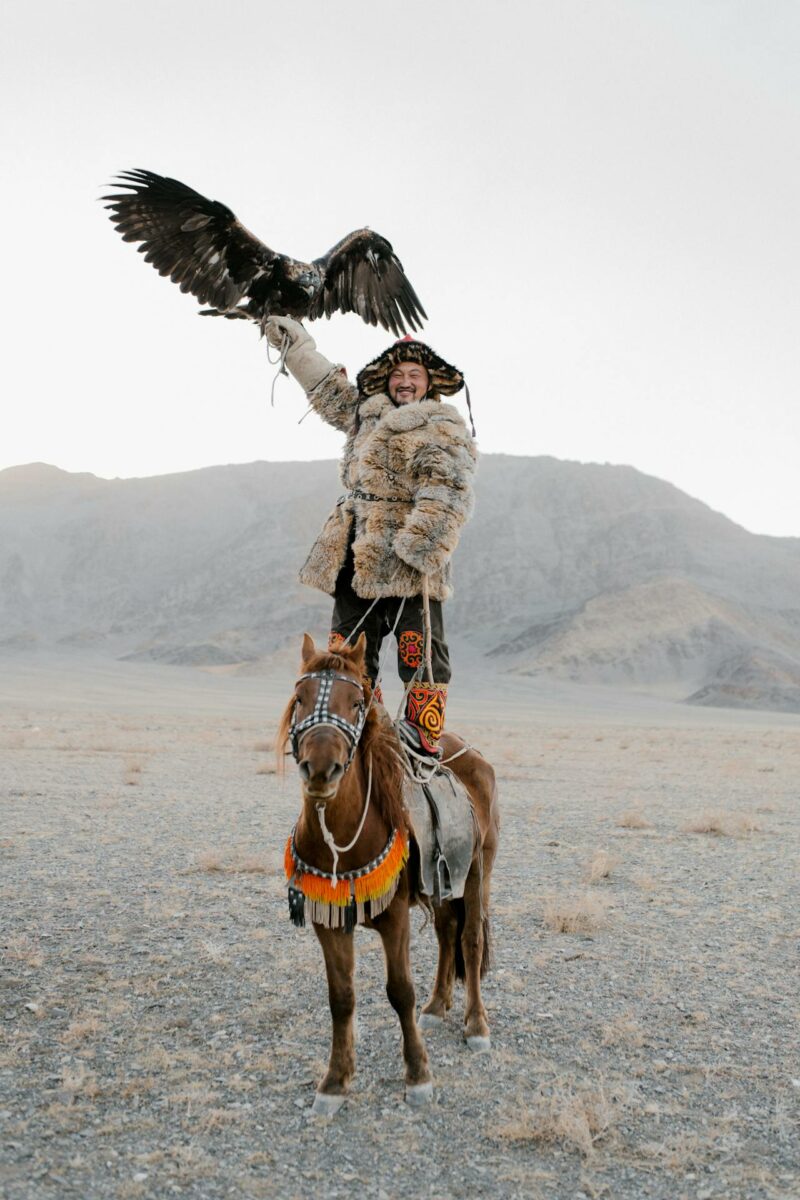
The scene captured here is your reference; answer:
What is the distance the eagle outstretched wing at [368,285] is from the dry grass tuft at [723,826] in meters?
7.15

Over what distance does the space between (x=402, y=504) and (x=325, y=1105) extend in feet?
8.63

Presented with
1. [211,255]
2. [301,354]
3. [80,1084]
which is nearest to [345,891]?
[80,1084]

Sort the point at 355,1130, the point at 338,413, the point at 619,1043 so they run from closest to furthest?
the point at 355,1130, the point at 619,1043, the point at 338,413

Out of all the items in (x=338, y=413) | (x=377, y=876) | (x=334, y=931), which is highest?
(x=338, y=413)

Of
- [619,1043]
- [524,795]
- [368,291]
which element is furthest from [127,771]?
[619,1043]

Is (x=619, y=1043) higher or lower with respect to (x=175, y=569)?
lower

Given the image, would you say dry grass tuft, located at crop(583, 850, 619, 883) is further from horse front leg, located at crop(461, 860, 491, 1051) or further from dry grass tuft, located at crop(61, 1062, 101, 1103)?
dry grass tuft, located at crop(61, 1062, 101, 1103)

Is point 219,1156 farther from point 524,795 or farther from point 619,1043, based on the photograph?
point 524,795

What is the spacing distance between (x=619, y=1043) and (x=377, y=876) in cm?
171

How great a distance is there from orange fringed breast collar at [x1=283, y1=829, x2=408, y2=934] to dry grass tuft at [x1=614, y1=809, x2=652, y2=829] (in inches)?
316

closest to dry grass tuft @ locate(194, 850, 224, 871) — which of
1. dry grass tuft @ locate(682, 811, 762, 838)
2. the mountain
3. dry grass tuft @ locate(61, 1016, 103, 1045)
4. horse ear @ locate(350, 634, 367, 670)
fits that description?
dry grass tuft @ locate(61, 1016, 103, 1045)

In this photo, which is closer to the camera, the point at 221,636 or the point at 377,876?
the point at 377,876

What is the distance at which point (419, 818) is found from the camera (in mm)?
4020

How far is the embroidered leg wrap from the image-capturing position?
4.39 metres
